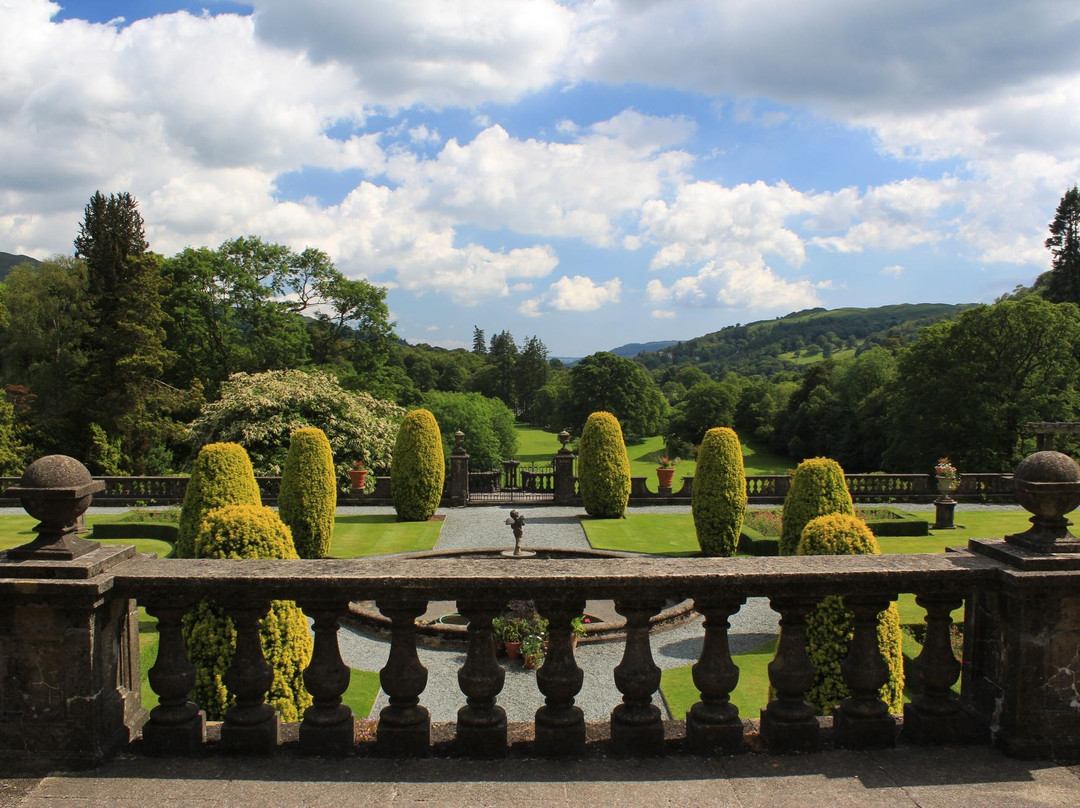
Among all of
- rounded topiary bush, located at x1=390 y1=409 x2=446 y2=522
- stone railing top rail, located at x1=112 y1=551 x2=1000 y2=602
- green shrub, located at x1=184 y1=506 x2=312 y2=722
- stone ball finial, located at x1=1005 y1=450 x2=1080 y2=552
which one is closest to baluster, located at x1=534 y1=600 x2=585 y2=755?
stone railing top rail, located at x1=112 y1=551 x2=1000 y2=602

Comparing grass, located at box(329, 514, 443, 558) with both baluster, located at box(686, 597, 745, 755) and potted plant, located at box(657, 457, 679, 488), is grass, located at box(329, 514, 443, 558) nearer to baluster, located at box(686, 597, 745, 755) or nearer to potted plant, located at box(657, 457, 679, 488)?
potted plant, located at box(657, 457, 679, 488)

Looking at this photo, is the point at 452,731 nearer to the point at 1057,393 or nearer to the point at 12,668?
the point at 12,668

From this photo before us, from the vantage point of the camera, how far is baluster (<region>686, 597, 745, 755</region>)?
3.34 metres

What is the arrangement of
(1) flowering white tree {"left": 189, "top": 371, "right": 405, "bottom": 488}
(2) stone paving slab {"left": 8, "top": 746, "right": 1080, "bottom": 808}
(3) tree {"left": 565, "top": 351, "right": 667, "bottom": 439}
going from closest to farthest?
1. (2) stone paving slab {"left": 8, "top": 746, "right": 1080, "bottom": 808}
2. (1) flowering white tree {"left": 189, "top": 371, "right": 405, "bottom": 488}
3. (3) tree {"left": 565, "top": 351, "right": 667, "bottom": 439}

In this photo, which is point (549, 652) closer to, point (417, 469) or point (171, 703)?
point (171, 703)

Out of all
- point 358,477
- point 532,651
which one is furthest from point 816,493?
point 358,477

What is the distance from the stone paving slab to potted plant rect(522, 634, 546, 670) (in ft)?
27.6

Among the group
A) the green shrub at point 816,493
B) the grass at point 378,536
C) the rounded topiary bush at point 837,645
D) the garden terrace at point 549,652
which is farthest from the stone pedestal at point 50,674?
the grass at point 378,536

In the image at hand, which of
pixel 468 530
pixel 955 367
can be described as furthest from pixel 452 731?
pixel 955 367

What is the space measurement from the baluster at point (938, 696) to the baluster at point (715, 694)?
2.73ft

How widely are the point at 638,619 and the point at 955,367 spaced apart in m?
39.1

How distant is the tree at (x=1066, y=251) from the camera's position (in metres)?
47.3

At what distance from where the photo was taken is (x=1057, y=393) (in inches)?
1409

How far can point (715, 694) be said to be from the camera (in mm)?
3398
